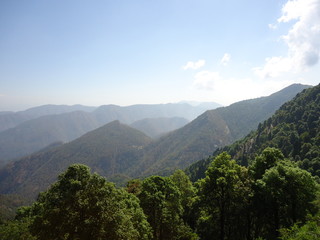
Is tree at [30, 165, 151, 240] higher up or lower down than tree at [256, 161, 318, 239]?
higher up

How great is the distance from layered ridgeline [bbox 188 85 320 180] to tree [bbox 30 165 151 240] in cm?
7875

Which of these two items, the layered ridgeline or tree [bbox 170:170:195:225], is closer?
tree [bbox 170:170:195:225]

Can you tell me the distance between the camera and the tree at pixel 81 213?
56.7 feet

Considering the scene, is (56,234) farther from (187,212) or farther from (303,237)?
(187,212)

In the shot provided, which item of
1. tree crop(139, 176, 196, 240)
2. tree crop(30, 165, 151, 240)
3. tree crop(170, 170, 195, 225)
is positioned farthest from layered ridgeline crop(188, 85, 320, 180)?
tree crop(30, 165, 151, 240)

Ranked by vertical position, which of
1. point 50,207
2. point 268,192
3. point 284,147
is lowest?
point 284,147

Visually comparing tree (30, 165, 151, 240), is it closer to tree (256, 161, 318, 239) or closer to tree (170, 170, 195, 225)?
tree (256, 161, 318, 239)

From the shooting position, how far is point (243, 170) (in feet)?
113

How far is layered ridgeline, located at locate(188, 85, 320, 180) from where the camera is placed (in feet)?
306

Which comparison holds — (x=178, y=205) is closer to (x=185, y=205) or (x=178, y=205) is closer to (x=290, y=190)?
(x=185, y=205)

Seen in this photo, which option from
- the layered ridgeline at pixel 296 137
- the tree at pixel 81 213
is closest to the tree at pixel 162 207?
the tree at pixel 81 213

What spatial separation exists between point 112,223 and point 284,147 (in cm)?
12018

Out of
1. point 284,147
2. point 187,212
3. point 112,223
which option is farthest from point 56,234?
point 284,147

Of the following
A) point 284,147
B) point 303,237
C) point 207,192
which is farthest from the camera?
point 284,147
